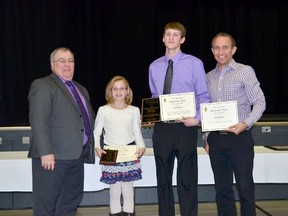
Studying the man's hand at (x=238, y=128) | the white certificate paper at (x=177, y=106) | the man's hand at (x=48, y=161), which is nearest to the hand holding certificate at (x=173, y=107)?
the white certificate paper at (x=177, y=106)

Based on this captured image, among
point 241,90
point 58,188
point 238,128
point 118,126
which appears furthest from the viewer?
point 118,126

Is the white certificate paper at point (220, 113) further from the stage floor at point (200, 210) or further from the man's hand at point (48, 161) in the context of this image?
the stage floor at point (200, 210)

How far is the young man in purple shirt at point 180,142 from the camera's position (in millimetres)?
2809

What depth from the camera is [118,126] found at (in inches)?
125

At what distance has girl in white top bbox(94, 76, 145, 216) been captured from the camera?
125 inches

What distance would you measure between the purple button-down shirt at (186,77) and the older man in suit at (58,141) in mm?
568

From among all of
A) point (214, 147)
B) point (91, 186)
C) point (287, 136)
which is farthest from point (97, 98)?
point (214, 147)

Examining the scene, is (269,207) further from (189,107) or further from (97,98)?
(97,98)

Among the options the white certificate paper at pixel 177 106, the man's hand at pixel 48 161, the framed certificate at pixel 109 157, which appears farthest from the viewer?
the framed certificate at pixel 109 157

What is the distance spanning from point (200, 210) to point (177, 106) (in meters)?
1.42

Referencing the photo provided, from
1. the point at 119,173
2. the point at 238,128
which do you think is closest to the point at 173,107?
the point at 238,128

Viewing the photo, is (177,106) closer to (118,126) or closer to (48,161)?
(118,126)

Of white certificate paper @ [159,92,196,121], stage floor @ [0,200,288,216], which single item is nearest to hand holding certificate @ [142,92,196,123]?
white certificate paper @ [159,92,196,121]

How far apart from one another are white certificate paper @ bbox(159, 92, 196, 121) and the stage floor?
1203mm
